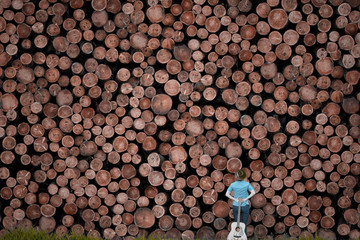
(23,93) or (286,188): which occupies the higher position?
(23,93)

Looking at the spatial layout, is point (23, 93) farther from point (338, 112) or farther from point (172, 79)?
point (338, 112)

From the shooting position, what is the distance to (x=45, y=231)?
332 centimetres

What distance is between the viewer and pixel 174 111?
3.49 meters

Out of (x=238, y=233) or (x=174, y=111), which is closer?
(x=238, y=233)

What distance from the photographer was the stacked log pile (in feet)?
11.3

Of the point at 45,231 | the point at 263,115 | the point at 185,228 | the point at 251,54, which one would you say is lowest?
the point at 45,231

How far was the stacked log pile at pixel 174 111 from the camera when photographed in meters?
3.46

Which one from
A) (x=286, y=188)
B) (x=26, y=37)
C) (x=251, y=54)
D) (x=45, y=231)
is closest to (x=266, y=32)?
(x=251, y=54)

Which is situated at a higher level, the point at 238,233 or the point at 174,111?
the point at 174,111

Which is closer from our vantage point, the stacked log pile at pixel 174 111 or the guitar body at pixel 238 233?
the guitar body at pixel 238 233

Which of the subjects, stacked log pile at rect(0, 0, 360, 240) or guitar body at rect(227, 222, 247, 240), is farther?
stacked log pile at rect(0, 0, 360, 240)

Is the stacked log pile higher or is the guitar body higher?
the stacked log pile

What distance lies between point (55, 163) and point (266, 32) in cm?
271

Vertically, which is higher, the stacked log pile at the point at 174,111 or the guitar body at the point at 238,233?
the stacked log pile at the point at 174,111
